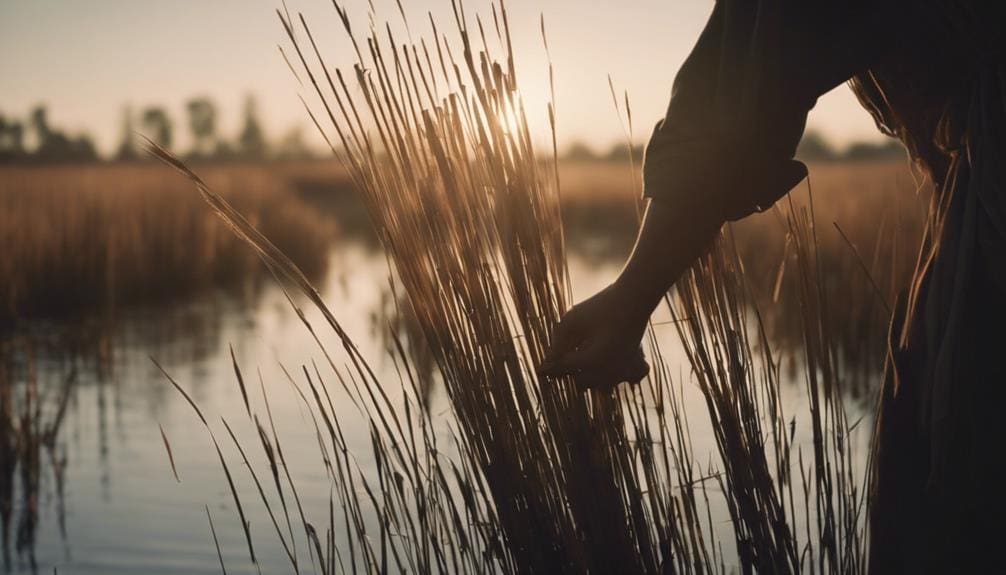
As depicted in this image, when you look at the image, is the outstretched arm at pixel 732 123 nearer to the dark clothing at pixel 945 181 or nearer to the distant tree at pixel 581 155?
the dark clothing at pixel 945 181

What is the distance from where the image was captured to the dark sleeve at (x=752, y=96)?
0.87 meters

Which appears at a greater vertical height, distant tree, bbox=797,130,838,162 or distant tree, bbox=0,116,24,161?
distant tree, bbox=0,116,24,161

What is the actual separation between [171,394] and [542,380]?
12.6 feet

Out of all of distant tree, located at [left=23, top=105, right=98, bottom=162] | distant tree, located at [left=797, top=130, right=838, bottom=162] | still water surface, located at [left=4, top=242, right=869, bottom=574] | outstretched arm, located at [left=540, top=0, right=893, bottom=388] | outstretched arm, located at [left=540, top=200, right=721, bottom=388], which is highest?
distant tree, located at [left=23, top=105, right=98, bottom=162]

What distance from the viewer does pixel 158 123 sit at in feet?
248

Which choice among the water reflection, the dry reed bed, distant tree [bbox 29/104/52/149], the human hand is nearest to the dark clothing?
the human hand

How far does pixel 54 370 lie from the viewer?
518 centimetres

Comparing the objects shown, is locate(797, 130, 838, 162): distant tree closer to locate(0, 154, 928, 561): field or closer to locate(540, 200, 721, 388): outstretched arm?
locate(0, 154, 928, 561): field

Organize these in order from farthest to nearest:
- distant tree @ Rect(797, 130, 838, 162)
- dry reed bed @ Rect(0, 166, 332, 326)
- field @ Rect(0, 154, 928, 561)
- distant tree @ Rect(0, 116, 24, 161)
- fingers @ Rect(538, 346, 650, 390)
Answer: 1. distant tree @ Rect(0, 116, 24, 161)
2. distant tree @ Rect(797, 130, 838, 162)
3. dry reed bed @ Rect(0, 166, 332, 326)
4. field @ Rect(0, 154, 928, 561)
5. fingers @ Rect(538, 346, 650, 390)

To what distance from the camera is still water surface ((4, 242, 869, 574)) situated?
9.57 feet

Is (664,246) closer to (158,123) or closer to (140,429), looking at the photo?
(140,429)

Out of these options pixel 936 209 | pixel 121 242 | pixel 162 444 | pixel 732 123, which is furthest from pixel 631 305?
pixel 121 242

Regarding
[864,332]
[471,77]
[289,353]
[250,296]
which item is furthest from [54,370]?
[471,77]

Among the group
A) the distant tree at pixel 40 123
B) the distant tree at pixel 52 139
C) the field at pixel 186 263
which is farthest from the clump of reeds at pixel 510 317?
the distant tree at pixel 40 123
